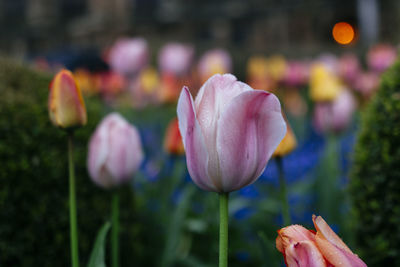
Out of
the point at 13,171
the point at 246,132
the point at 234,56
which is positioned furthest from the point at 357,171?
the point at 234,56

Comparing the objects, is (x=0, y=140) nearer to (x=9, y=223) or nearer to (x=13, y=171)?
(x=13, y=171)

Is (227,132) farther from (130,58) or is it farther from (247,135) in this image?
(130,58)

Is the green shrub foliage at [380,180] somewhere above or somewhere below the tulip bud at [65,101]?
below

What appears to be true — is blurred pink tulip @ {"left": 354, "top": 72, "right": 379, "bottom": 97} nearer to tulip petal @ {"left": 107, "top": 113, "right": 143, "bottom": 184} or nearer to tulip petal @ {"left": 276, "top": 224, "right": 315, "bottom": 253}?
tulip petal @ {"left": 107, "top": 113, "right": 143, "bottom": 184}

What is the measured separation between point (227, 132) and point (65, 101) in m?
0.48

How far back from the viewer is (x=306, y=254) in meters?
0.59

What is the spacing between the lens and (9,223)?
135cm

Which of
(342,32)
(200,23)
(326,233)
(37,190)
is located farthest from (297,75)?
(342,32)

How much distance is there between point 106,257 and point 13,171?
1.69 ft

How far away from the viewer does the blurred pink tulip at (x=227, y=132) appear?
27.9 inches

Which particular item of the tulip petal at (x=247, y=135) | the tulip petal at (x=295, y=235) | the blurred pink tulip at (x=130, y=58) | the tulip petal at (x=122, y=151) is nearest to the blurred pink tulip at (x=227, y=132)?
the tulip petal at (x=247, y=135)

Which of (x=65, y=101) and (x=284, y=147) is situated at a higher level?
(x=65, y=101)

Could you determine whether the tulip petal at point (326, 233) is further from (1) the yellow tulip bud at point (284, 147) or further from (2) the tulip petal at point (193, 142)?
(1) the yellow tulip bud at point (284, 147)

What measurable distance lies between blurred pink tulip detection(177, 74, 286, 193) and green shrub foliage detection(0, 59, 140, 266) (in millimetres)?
877
